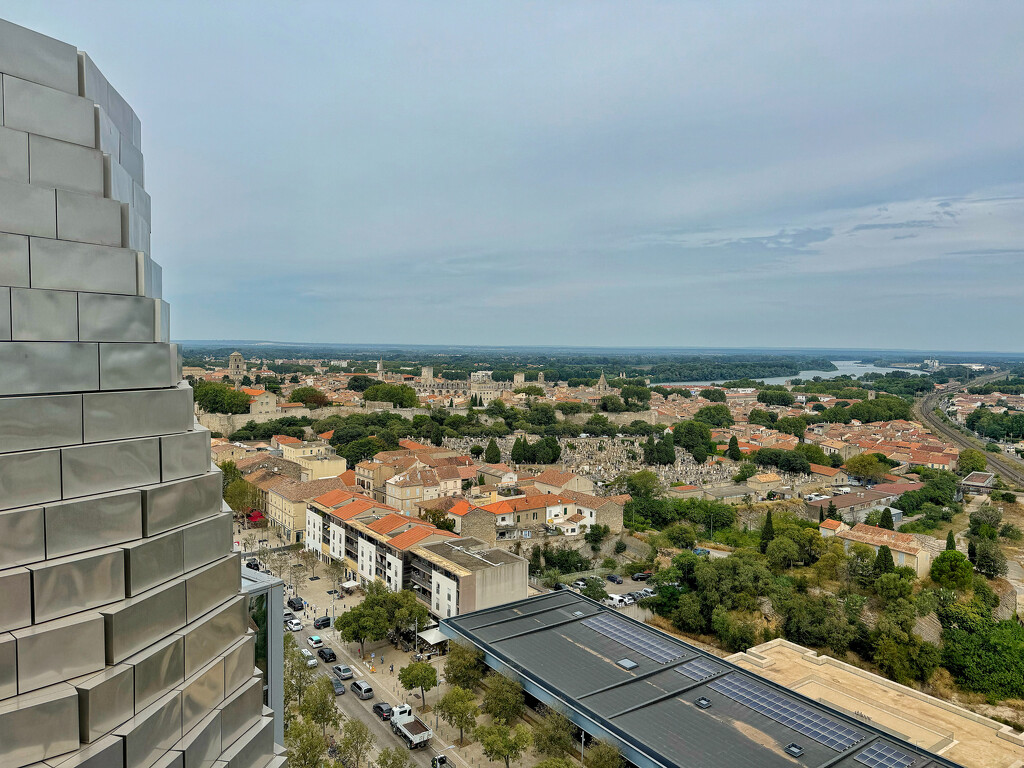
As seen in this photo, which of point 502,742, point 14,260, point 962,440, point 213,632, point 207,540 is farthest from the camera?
point 962,440

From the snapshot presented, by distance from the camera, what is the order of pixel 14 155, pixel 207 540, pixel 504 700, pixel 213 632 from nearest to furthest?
1. pixel 14 155
2. pixel 213 632
3. pixel 207 540
4. pixel 504 700

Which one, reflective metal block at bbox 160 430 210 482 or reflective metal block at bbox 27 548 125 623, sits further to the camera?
reflective metal block at bbox 160 430 210 482

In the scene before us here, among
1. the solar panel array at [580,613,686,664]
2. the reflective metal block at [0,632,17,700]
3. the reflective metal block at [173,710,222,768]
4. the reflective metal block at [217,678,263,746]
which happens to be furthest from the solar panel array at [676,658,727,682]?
the reflective metal block at [0,632,17,700]

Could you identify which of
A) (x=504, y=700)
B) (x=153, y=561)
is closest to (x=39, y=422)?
(x=153, y=561)

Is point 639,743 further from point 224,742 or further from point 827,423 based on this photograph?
point 827,423

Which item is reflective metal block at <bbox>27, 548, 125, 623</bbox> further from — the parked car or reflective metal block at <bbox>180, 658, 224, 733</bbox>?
the parked car

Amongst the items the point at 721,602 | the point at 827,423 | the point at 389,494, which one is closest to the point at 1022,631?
the point at 721,602

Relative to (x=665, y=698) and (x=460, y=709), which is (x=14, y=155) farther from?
(x=665, y=698)
